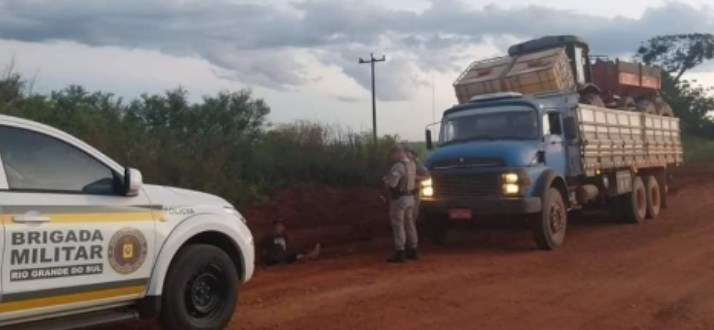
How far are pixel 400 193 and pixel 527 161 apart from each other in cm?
230

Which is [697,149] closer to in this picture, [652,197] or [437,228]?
[652,197]

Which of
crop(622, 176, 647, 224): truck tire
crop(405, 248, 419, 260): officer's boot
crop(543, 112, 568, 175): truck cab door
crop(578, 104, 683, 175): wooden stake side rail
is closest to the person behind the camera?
crop(405, 248, 419, 260): officer's boot

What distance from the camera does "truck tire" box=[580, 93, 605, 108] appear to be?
647 inches

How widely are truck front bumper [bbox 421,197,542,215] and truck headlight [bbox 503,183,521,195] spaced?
138mm

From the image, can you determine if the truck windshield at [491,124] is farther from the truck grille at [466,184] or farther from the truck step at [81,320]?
the truck step at [81,320]

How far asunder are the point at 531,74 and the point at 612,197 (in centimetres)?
311

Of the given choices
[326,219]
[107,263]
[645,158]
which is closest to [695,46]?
[645,158]

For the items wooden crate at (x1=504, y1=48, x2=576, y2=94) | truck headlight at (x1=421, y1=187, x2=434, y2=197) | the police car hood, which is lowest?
truck headlight at (x1=421, y1=187, x2=434, y2=197)

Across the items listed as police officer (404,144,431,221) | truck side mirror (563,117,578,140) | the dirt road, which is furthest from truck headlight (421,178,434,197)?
truck side mirror (563,117,578,140)

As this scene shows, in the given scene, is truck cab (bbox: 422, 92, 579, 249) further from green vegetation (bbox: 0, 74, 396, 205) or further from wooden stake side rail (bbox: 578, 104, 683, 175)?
green vegetation (bbox: 0, 74, 396, 205)

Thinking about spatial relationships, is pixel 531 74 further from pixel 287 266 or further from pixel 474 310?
pixel 474 310

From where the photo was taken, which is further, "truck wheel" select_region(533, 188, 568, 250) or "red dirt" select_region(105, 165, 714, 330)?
"truck wheel" select_region(533, 188, 568, 250)

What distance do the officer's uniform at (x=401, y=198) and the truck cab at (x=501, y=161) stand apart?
1.25 metres

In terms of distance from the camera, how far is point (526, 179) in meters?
13.0
